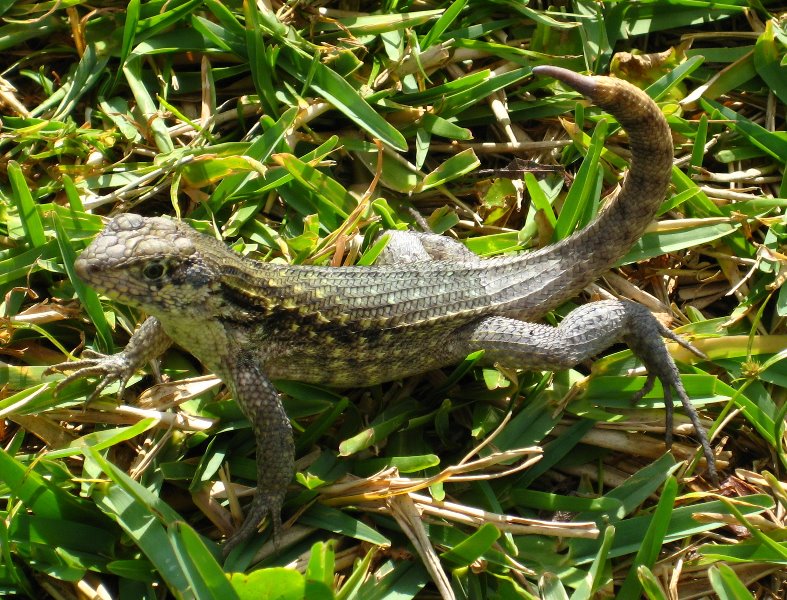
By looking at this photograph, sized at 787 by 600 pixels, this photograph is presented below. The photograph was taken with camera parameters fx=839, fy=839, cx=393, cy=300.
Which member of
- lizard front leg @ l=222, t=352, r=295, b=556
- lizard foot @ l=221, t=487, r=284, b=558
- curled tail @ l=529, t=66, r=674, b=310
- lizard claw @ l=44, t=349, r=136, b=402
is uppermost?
curled tail @ l=529, t=66, r=674, b=310

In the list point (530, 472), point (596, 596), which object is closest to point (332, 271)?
point (530, 472)

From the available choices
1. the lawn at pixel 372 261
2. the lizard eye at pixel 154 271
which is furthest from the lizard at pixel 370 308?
the lawn at pixel 372 261

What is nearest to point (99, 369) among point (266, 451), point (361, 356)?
point (266, 451)

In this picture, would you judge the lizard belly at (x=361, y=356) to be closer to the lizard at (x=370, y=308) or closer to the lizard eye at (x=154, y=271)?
the lizard at (x=370, y=308)

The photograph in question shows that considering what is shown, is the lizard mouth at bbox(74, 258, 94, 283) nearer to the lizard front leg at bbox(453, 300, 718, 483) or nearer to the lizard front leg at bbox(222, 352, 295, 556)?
the lizard front leg at bbox(222, 352, 295, 556)

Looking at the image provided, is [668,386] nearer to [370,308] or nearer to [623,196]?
[623,196]

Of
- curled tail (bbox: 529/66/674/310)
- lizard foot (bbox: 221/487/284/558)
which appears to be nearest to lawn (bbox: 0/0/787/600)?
lizard foot (bbox: 221/487/284/558)
